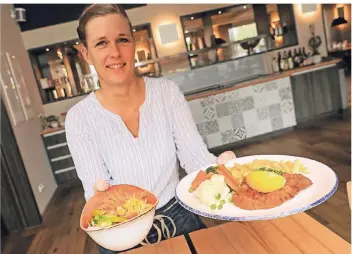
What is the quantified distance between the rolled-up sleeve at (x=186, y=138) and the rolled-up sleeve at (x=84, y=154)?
26cm

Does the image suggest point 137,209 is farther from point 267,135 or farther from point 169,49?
point 169,49

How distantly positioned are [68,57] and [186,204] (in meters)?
5.86

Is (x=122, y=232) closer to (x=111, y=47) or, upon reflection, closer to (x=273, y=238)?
(x=273, y=238)

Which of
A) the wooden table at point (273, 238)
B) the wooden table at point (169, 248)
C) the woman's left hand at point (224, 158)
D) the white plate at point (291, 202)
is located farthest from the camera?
the woman's left hand at point (224, 158)

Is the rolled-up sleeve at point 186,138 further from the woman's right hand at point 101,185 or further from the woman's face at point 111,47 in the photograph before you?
the woman's right hand at point 101,185

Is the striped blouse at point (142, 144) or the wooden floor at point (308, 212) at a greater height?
the striped blouse at point (142, 144)

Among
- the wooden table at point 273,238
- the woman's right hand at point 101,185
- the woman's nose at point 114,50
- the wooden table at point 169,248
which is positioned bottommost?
the wooden table at point 273,238

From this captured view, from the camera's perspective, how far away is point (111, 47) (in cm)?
104

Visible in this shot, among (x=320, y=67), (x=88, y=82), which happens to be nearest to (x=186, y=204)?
(x=320, y=67)

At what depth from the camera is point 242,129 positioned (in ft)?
16.5

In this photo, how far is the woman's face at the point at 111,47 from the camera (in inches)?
40.9

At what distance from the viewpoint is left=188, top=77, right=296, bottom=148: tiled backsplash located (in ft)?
16.1

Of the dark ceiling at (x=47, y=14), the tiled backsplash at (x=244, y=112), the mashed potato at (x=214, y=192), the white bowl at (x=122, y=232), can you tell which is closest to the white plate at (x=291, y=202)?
the mashed potato at (x=214, y=192)

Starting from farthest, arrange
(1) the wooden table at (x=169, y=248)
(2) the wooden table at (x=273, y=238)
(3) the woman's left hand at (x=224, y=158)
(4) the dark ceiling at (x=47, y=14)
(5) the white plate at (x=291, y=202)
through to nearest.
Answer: (4) the dark ceiling at (x=47, y=14), (3) the woman's left hand at (x=224, y=158), (1) the wooden table at (x=169, y=248), (2) the wooden table at (x=273, y=238), (5) the white plate at (x=291, y=202)
